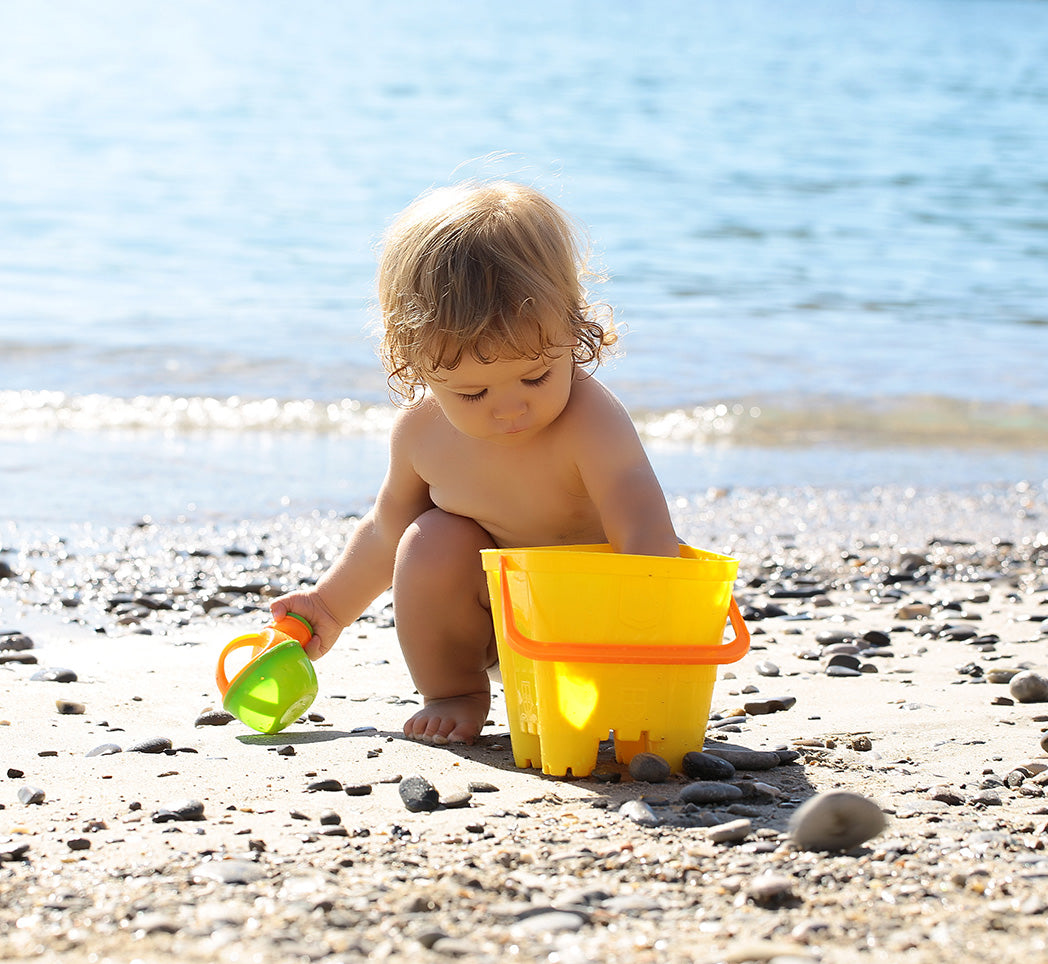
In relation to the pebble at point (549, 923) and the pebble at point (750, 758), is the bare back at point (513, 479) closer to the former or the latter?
the pebble at point (750, 758)

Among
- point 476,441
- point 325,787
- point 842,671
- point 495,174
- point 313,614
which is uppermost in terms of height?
point 495,174

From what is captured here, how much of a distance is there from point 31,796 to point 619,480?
1.21 metres

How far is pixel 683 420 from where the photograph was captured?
7047 millimetres

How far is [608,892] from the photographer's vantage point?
6.05 ft

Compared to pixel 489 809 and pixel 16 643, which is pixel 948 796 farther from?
pixel 16 643

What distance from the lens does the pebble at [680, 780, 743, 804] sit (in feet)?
7.37

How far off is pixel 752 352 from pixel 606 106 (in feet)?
54.1

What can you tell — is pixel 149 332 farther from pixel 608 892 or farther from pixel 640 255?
pixel 608 892

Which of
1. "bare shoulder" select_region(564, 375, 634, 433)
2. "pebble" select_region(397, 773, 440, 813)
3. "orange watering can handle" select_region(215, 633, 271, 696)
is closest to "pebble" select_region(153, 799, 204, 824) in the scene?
"pebble" select_region(397, 773, 440, 813)

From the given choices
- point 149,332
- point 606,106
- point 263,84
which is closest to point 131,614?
point 149,332

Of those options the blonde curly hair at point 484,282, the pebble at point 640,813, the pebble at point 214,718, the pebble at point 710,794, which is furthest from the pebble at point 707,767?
the pebble at point 214,718

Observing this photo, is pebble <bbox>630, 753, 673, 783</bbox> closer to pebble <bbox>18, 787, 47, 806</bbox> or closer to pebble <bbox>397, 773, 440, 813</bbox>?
pebble <bbox>397, 773, 440, 813</bbox>

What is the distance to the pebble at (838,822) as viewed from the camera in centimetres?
196

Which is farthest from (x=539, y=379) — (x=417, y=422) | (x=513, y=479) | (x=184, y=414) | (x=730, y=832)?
(x=184, y=414)
